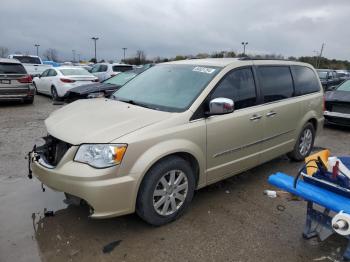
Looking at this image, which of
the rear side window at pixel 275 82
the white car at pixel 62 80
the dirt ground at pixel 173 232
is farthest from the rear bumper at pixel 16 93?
the rear side window at pixel 275 82

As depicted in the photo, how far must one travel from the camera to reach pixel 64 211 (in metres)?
3.65

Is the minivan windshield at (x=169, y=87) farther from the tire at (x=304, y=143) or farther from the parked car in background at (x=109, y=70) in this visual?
the parked car in background at (x=109, y=70)

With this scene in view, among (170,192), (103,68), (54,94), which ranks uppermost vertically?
(103,68)

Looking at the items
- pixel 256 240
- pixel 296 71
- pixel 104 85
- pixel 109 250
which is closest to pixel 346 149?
pixel 296 71

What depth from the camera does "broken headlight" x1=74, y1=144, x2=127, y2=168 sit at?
2.85m

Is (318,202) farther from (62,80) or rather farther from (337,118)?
(62,80)

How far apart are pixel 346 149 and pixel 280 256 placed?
444 cm

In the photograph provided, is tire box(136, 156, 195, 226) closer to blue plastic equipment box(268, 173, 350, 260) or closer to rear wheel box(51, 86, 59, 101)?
blue plastic equipment box(268, 173, 350, 260)

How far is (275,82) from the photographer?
4641mm

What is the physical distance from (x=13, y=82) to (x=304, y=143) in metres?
9.61

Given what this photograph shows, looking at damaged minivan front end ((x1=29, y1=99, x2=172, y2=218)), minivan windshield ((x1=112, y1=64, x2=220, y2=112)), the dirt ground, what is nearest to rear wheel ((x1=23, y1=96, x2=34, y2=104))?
the dirt ground

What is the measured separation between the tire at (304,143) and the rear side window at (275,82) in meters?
0.80

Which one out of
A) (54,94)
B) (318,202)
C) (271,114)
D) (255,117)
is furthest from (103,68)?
(318,202)

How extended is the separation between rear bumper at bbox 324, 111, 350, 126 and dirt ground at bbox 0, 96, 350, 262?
5.04 m
